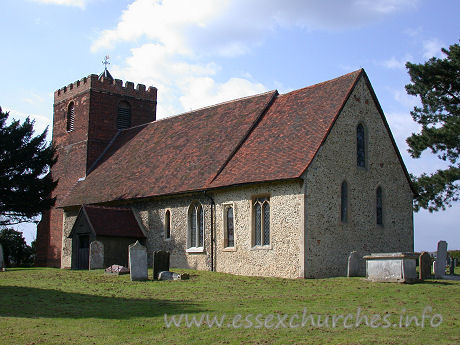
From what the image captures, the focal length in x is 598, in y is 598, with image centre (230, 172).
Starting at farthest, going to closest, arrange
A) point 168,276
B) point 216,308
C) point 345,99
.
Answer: point 345,99, point 168,276, point 216,308

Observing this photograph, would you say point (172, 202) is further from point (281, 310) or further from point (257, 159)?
point (281, 310)

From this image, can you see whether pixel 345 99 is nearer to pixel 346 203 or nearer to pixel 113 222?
pixel 346 203

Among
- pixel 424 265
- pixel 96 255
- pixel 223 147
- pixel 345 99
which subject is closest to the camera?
pixel 424 265

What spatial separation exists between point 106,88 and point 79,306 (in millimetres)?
26656

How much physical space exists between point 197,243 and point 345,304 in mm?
12957

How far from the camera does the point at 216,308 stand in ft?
49.6

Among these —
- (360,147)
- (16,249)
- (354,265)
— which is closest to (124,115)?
(16,249)

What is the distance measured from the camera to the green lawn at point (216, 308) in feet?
39.2

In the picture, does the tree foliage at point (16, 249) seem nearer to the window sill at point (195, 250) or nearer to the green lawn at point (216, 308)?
the window sill at point (195, 250)

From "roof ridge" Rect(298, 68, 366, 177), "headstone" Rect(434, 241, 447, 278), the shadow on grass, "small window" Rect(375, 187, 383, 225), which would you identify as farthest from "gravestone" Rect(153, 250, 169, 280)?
"headstone" Rect(434, 241, 447, 278)

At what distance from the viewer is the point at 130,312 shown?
14992 millimetres

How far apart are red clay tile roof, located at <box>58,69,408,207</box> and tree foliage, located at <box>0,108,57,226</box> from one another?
2.08 meters

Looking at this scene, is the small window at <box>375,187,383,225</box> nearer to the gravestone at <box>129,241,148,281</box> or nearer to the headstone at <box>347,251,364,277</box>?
the headstone at <box>347,251,364,277</box>

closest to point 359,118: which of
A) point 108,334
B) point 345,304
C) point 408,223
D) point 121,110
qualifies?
point 408,223
